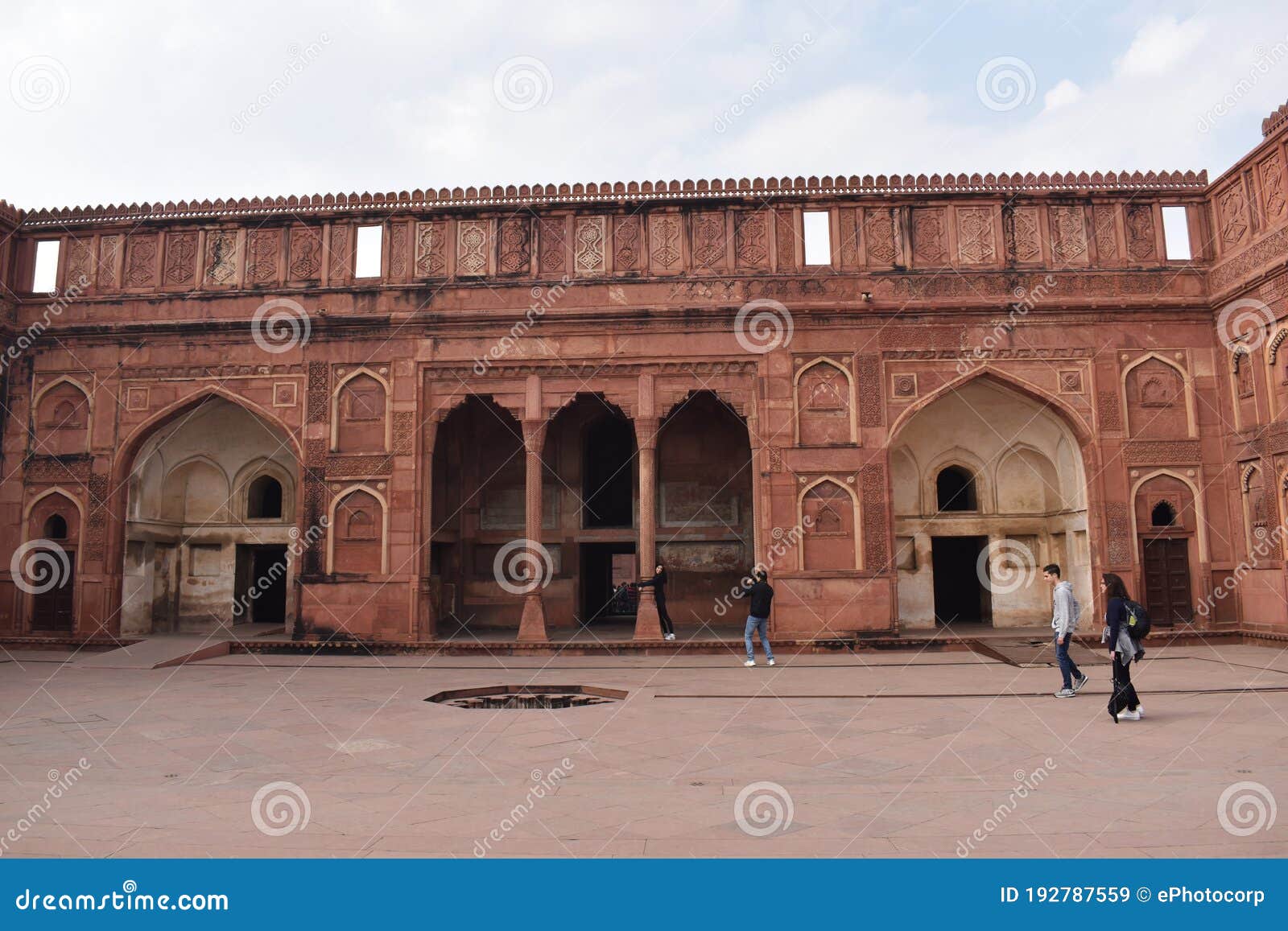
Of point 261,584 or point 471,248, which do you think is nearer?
point 471,248

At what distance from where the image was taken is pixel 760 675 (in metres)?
11.1

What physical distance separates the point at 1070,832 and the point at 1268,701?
5.37 m

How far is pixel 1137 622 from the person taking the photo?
7.45m

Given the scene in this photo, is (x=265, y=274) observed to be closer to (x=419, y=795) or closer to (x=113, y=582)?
(x=113, y=582)

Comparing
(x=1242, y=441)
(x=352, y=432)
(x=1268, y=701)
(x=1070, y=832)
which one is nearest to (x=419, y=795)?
(x=1070, y=832)

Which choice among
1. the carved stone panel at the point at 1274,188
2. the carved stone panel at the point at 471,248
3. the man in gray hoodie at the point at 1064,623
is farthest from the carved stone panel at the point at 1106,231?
the carved stone panel at the point at 471,248
